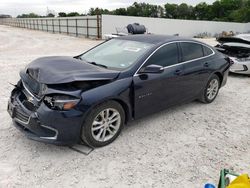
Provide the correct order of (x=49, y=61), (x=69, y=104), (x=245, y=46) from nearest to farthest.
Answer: (x=69, y=104) < (x=49, y=61) < (x=245, y=46)

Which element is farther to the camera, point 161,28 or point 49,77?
point 161,28

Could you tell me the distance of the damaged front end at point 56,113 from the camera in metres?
3.00

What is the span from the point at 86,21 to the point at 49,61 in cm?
2323

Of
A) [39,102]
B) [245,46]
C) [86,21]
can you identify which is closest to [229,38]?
[245,46]

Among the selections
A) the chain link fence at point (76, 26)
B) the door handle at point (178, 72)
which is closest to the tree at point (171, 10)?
the chain link fence at point (76, 26)

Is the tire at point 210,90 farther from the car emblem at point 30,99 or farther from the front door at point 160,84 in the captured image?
the car emblem at point 30,99

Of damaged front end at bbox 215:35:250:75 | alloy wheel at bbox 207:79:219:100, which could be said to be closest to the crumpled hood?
alloy wheel at bbox 207:79:219:100

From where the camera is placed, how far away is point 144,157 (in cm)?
331

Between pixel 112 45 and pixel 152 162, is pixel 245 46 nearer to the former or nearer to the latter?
pixel 112 45

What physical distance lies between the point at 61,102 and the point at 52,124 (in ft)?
0.93

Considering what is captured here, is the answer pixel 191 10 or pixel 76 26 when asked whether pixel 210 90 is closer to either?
pixel 76 26

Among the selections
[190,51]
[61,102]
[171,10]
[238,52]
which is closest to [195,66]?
[190,51]

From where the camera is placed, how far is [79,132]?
3166 millimetres

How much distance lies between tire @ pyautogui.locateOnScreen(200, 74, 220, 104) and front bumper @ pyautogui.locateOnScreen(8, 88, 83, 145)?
3.05 meters
